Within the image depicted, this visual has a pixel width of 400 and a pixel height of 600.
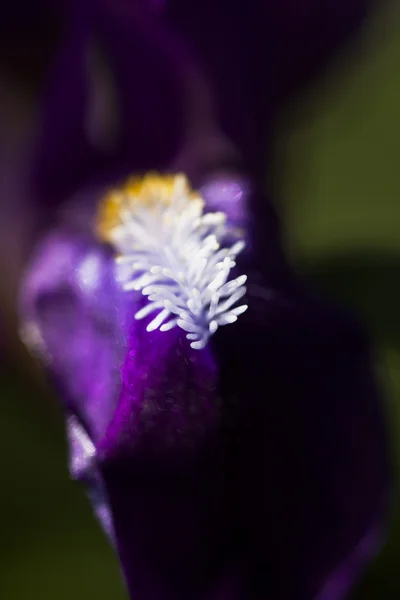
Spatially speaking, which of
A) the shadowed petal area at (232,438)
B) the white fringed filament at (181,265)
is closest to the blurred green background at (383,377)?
the shadowed petal area at (232,438)

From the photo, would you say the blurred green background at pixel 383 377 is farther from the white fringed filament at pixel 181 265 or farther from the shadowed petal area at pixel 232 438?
the white fringed filament at pixel 181 265

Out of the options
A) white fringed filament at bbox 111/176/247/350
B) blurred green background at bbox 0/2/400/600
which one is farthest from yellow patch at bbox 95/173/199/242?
blurred green background at bbox 0/2/400/600

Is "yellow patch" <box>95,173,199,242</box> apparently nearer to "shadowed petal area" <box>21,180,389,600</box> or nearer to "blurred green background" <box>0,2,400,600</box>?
"shadowed petal area" <box>21,180,389,600</box>

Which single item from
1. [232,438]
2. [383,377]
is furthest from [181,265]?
[383,377]

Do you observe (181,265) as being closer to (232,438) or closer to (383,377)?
(232,438)

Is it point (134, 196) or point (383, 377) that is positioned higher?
point (134, 196)

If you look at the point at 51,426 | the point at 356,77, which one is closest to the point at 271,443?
the point at 51,426
